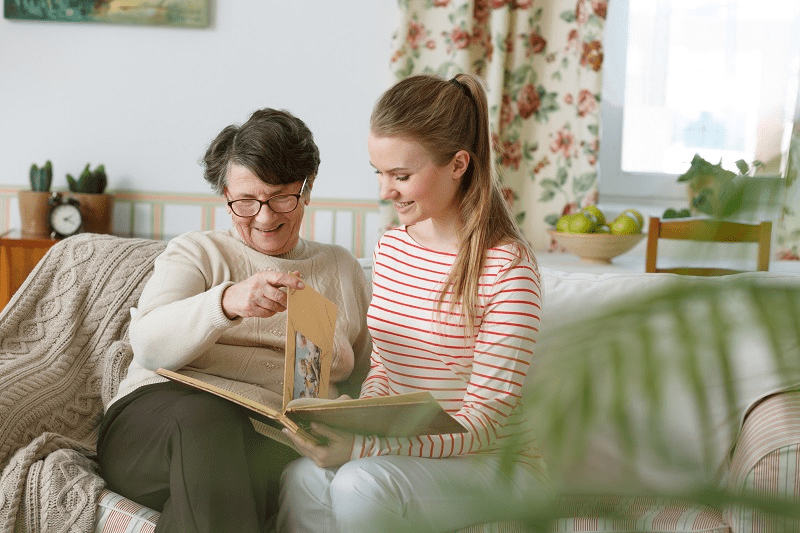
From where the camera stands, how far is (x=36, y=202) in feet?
9.25

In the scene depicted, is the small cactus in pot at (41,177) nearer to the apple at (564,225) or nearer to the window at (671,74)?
the apple at (564,225)

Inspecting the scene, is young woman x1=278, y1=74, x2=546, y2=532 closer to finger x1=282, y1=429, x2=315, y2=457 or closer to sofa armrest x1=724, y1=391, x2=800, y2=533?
finger x1=282, y1=429, x2=315, y2=457

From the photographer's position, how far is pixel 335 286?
1733 millimetres

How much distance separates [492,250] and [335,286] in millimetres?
428

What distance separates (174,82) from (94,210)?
0.55m

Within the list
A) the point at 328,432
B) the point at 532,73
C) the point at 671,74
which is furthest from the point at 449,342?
the point at 671,74

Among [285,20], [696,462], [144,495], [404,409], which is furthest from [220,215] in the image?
[696,462]

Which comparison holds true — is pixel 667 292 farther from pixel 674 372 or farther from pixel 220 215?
pixel 220 215

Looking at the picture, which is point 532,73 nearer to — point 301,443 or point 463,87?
point 463,87

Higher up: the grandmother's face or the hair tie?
the hair tie

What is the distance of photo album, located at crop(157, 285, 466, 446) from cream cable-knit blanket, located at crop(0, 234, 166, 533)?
0.32m

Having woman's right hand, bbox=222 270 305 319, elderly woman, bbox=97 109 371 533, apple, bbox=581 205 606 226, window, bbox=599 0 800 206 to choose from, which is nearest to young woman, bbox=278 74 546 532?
elderly woman, bbox=97 109 371 533

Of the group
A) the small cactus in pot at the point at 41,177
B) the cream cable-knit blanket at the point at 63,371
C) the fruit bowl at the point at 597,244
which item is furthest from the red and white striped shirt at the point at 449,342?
the small cactus in pot at the point at 41,177

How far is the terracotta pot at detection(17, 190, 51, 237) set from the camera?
2.82 m
